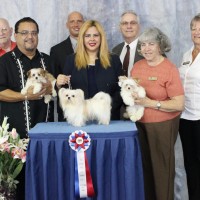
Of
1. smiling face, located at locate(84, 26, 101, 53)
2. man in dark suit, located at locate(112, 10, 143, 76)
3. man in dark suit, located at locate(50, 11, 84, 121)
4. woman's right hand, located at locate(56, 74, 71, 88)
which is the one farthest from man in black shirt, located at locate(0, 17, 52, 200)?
man in dark suit, located at locate(112, 10, 143, 76)

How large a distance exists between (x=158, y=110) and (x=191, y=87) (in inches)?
14.0

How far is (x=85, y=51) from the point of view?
8.75ft

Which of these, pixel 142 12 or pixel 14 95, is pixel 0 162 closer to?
pixel 14 95

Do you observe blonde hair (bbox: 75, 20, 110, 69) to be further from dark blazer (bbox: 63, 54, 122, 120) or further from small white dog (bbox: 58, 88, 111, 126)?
small white dog (bbox: 58, 88, 111, 126)

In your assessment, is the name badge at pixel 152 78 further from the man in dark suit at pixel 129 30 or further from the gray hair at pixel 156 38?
the man in dark suit at pixel 129 30

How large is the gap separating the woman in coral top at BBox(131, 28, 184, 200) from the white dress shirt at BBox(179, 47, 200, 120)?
16 centimetres

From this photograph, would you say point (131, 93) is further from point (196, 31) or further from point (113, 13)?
point (113, 13)

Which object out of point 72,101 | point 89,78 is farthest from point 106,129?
point 89,78

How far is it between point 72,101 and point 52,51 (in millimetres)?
1081

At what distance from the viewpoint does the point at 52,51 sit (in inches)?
131

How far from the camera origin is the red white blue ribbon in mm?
2205

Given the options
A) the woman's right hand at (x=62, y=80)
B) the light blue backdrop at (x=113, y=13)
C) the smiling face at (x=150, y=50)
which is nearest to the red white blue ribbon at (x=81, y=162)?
the woman's right hand at (x=62, y=80)

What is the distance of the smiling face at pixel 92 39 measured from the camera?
8.55ft

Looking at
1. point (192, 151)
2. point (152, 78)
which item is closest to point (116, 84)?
point (152, 78)
